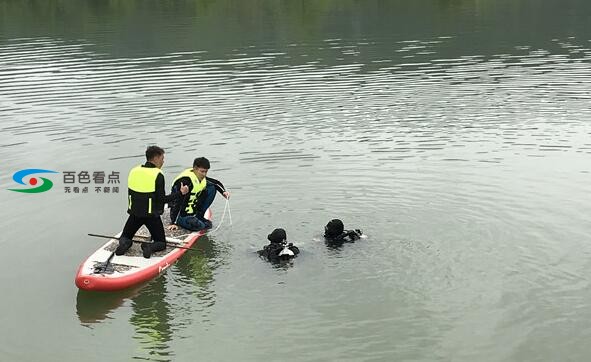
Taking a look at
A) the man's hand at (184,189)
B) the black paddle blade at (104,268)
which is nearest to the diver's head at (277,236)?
the man's hand at (184,189)

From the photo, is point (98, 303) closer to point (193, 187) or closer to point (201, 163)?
point (193, 187)

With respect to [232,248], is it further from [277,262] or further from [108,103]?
[108,103]

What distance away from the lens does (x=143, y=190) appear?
16.3 metres

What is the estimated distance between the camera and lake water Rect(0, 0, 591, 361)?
14.2m

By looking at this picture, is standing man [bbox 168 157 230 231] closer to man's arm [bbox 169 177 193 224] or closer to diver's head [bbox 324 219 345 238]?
man's arm [bbox 169 177 193 224]

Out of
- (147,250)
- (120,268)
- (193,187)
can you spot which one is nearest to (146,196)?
(147,250)

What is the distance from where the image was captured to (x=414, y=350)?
13391 mm

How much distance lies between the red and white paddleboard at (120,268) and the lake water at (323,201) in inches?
10.5

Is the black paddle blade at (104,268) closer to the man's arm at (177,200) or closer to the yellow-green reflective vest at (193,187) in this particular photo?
the man's arm at (177,200)

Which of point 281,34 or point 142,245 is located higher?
point 281,34

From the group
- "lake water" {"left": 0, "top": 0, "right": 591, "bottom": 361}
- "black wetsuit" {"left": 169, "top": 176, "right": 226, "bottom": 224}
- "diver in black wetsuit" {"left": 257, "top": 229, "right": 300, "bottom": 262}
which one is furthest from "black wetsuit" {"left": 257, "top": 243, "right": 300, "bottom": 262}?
"black wetsuit" {"left": 169, "top": 176, "right": 226, "bottom": 224}

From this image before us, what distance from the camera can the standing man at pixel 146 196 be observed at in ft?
53.3

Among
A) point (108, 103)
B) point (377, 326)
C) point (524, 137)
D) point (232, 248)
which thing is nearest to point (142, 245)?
point (232, 248)

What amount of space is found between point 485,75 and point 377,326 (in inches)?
1111
